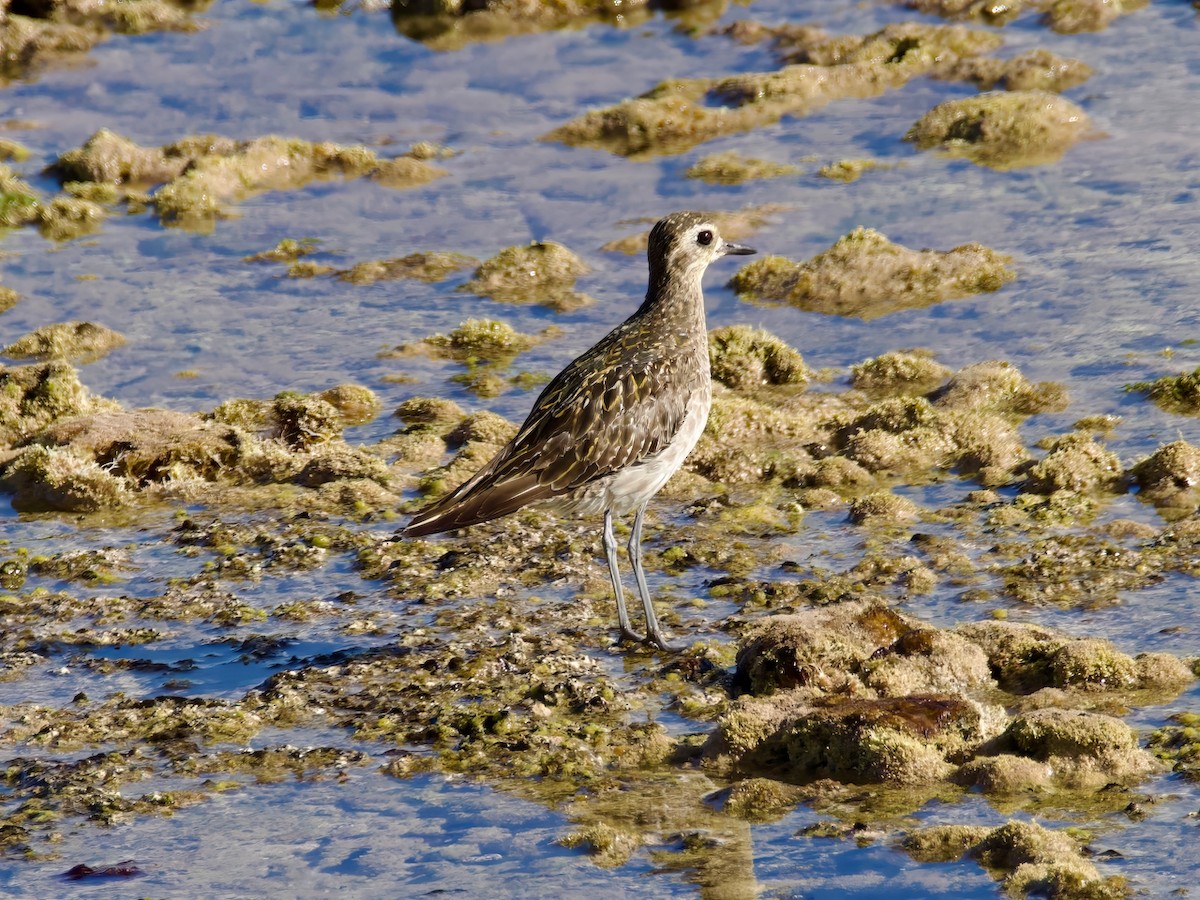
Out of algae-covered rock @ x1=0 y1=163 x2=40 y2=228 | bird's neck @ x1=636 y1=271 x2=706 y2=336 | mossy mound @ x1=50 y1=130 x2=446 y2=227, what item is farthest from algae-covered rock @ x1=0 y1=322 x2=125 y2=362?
bird's neck @ x1=636 y1=271 x2=706 y2=336

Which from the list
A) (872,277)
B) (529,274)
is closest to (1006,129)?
(872,277)

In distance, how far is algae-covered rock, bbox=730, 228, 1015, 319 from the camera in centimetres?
1662

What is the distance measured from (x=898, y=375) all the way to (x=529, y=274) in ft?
15.8

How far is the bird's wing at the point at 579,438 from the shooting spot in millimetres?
10492

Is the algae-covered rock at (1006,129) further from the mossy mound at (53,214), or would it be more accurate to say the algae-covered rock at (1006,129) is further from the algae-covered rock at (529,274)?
the mossy mound at (53,214)

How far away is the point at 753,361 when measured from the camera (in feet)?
49.0

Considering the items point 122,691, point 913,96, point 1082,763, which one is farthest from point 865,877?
point 913,96

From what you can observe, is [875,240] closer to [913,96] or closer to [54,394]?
[913,96]

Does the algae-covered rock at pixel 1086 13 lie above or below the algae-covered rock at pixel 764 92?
above

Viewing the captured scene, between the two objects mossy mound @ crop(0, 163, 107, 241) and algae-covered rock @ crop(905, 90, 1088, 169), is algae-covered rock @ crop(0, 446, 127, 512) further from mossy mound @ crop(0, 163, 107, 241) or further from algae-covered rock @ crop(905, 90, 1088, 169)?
algae-covered rock @ crop(905, 90, 1088, 169)

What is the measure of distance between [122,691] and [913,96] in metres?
15.8

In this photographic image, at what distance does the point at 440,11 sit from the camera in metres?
27.4

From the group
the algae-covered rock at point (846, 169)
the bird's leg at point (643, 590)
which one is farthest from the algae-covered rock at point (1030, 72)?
the bird's leg at point (643, 590)

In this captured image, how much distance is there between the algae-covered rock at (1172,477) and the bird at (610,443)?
140 inches
